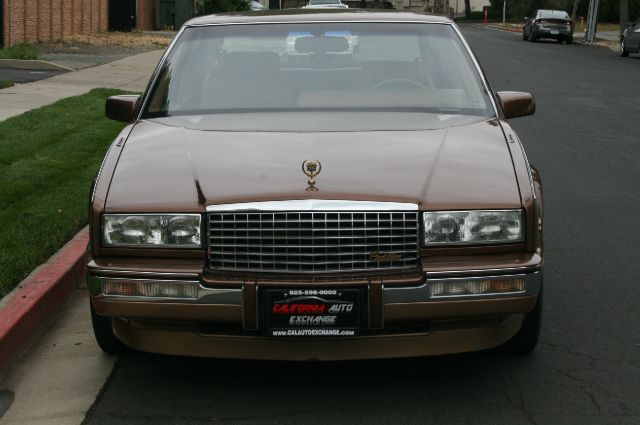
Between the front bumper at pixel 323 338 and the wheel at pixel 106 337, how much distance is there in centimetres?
46

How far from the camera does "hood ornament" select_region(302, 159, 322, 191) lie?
4680 millimetres

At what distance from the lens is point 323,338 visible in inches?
181

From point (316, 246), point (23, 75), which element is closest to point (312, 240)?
point (316, 246)

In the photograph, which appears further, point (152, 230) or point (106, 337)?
point (106, 337)

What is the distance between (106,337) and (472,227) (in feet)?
5.95

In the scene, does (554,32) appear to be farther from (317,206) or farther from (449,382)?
(317,206)

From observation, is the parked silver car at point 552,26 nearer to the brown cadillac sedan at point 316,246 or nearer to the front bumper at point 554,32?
the front bumper at point 554,32

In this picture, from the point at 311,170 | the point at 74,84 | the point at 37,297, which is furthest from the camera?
the point at 74,84

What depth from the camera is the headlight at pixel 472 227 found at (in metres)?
4.64

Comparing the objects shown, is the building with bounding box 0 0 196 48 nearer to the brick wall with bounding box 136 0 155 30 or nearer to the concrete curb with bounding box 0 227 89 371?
the brick wall with bounding box 136 0 155 30

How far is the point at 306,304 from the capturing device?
4.51 metres

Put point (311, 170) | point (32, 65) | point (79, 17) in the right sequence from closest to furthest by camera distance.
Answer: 1. point (311, 170)
2. point (32, 65)
3. point (79, 17)

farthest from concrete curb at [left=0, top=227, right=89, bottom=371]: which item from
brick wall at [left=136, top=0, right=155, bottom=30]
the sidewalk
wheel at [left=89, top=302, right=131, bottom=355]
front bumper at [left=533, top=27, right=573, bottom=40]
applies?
front bumper at [left=533, top=27, right=573, bottom=40]

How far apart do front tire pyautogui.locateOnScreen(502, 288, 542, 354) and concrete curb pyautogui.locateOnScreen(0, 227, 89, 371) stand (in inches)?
91.7
